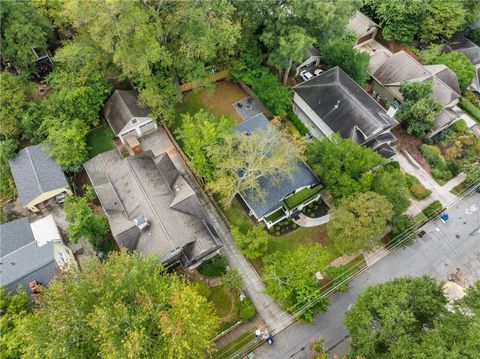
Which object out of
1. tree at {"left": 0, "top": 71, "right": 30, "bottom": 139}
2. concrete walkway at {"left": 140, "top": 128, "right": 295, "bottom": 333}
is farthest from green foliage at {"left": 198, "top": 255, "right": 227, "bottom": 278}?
tree at {"left": 0, "top": 71, "right": 30, "bottom": 139}

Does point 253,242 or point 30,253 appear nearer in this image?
point 30,253

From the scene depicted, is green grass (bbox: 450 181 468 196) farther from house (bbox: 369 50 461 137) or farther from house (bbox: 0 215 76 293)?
house (bbox: 0 215 76 293)

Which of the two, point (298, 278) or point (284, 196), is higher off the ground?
point (284, 196)

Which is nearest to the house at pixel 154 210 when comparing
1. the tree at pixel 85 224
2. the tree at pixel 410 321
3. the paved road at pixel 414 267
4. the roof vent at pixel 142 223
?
the roof vent at pixel 142 223

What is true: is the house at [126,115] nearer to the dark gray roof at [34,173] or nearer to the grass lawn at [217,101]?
the grass lawn at [217,101]

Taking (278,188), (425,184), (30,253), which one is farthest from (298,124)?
(30,253)

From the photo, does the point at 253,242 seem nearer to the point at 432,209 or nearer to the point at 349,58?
the point at 432,209
